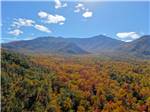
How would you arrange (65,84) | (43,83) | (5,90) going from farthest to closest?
1. (65,84)
2. (43,83)
3. (5,90)

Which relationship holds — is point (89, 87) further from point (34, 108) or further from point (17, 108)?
point (17, 108)

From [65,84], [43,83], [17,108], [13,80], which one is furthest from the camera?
[65,84]

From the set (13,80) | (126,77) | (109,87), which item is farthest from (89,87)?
(13,80)

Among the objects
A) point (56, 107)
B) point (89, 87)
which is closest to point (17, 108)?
point (56, 107)

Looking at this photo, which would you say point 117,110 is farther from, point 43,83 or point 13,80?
point 13,80

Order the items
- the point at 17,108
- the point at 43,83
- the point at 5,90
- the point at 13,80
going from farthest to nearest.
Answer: the point at 43,83
the point at 13,80
the point at 5,90
the point at 17,108

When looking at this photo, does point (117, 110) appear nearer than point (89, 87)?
Yes

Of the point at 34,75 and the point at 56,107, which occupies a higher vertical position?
the point at 34,75

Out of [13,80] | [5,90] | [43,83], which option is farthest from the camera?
[43,83]

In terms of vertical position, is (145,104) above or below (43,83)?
below
